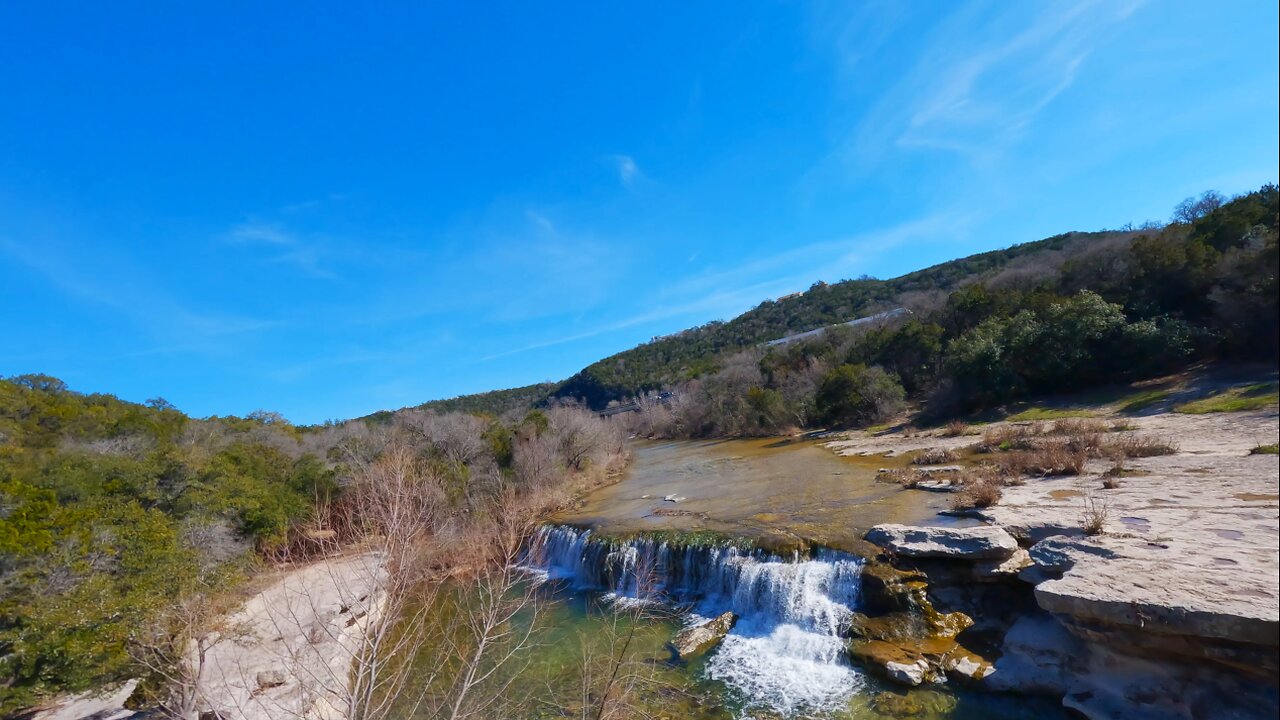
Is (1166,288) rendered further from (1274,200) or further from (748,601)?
(748,601)

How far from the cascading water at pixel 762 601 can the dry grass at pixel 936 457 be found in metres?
8.57

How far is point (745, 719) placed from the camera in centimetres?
734

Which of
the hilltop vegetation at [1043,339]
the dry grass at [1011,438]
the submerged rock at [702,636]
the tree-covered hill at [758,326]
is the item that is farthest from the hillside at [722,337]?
the submerged rock at [702,636]

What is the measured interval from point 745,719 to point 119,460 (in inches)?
706

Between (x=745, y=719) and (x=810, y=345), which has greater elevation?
(x=810, y=345)

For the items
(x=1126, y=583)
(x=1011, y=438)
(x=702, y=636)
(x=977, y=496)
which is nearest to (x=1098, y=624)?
(x=1126, y=583)

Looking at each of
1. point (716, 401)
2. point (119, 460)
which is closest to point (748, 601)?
point (119, 460)

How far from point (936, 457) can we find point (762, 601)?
9706 millimetres

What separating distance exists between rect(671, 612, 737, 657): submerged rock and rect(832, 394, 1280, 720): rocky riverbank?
256 cm

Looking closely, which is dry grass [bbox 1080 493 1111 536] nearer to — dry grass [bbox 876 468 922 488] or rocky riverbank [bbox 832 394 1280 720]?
rocky riverbank [bbox 832 394 1280 720]

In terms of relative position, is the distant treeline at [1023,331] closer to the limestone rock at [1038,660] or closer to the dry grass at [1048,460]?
the dry grass at [1048,460]

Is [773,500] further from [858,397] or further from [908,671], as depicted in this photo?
[858,397]

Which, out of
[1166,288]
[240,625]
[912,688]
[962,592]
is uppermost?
[1166,288]

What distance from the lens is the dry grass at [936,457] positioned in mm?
16359
